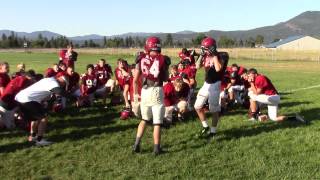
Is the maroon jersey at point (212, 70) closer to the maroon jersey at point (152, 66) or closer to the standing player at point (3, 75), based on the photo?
the maroon jersey at point (152, 66)

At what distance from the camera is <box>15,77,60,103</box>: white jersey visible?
9.33 m

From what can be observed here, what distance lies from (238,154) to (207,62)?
97.1 inches

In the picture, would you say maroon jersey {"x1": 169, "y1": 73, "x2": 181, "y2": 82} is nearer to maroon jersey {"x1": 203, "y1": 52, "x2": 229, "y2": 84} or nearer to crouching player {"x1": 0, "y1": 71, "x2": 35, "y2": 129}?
maroon jersey {"x1": 203, "y1": 52, "x2": 229, "y2": 84}

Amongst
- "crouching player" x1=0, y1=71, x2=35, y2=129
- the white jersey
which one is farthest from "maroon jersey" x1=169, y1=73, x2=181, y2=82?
the white jersey

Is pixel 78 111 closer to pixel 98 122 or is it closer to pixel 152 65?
pixel 98 122

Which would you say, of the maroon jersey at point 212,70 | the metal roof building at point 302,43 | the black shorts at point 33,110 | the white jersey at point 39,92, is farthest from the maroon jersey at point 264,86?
the metal roof building at point 302,43

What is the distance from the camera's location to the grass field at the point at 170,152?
770 cm

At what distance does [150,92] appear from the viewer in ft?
28.9

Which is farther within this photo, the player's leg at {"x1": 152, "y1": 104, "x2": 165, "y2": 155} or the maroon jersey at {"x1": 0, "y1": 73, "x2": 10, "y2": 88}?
the maroon jersey at {"x1": 0, "y1": 73, "x2": 10, "y2": 88}

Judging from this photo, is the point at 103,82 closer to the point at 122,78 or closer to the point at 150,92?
the point at 122,78

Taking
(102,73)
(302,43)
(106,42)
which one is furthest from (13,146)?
(302,43)

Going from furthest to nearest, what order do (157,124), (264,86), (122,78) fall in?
(122,78), (264,86), (157,124)

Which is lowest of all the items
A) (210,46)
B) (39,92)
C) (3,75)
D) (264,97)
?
(264,97)

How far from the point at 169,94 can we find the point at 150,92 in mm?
3075
